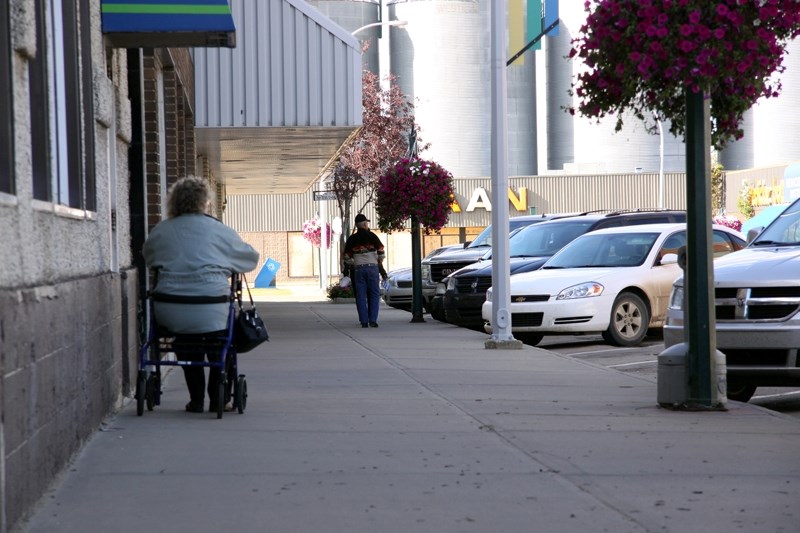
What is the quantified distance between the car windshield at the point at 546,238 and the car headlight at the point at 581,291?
3.22 metres

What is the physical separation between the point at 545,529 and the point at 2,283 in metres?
2.33

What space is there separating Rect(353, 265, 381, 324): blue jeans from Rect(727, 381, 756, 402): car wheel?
30.7 ft

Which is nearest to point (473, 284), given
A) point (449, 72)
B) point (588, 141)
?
point (449, 72)

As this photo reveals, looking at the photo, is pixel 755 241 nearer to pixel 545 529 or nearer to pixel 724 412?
pixel 724 412

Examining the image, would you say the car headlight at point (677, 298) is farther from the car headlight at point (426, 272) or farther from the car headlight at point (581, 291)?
the car headlight at point (426, 272)

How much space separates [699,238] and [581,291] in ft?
23.4

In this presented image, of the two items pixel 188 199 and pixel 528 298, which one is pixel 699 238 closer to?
pixel 188 199

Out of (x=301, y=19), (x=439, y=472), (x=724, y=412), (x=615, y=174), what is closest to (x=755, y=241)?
(x=724, y=412)

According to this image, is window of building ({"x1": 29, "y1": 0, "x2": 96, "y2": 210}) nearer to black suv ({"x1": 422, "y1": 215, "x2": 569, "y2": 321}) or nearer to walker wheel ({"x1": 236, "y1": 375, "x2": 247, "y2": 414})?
walker wheel ({"x1": 236, "y1": 375, "x2": 247, "y2": 414})

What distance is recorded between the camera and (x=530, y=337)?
1706 cm

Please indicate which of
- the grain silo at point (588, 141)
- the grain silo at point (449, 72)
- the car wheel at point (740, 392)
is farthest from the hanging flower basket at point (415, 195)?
the grain silo at point (588, 141)

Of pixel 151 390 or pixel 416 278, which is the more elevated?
pixel 416 278

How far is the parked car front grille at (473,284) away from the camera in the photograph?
1864cm

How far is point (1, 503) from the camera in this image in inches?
189
